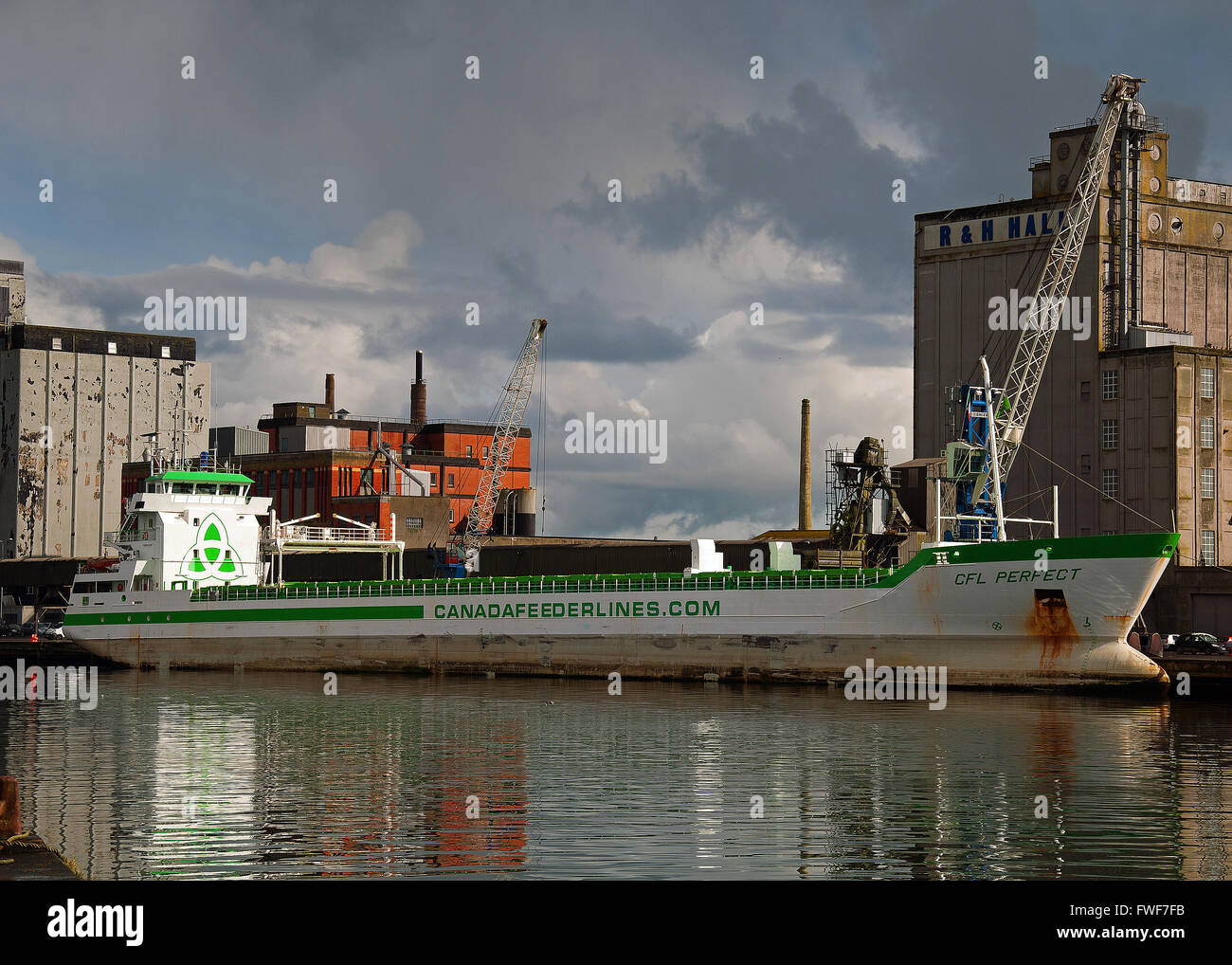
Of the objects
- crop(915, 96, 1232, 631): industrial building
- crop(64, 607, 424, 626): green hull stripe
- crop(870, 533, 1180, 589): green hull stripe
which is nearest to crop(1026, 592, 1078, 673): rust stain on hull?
crop(870, 533, 1180, 589): green hull stripe

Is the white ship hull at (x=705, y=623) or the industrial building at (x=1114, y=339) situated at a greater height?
the industrial building at (x=1114, y=339)

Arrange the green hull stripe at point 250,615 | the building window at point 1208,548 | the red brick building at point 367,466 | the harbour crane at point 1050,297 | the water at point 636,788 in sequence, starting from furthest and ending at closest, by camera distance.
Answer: the red brick building at point 367,466
the harbour crane at point 1050,297
the building window at point 1208,548
the green hull stripe at point 250,615
the water at point 636,788

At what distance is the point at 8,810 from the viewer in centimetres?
2009

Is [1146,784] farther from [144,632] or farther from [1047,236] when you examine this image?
[1047,236]

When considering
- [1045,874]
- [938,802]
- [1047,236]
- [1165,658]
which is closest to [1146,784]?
[938,802]

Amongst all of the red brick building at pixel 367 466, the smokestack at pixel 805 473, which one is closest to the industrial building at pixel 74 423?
the red brick building at pixel 367 466

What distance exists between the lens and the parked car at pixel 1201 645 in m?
67.6

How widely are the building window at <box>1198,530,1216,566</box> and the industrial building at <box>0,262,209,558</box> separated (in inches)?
3907

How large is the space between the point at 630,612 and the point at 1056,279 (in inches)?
1687

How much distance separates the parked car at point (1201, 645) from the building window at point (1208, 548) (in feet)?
54.3

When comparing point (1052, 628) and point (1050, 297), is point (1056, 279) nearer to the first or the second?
point (1050, 297)

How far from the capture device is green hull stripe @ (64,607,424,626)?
2813 inches

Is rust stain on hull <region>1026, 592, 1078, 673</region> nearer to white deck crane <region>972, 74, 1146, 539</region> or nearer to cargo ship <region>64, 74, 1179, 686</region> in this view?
cargo ship <region>64, 74, 1179, 686</region>

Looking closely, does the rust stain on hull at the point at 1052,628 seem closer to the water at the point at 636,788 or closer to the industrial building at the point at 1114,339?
the water at the point at 636,788
